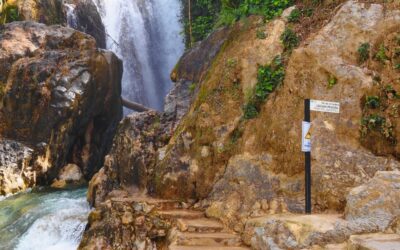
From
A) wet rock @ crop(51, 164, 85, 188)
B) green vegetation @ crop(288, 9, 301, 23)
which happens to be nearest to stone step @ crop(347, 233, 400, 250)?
green vegetation @ crop(288, 9, 301, 23)

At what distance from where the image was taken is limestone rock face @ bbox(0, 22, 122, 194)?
14891 millimetres

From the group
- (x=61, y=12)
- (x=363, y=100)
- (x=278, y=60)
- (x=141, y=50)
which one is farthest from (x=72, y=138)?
(x=363, y=100)

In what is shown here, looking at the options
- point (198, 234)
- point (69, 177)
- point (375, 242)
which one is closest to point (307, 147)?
point (375, 242)

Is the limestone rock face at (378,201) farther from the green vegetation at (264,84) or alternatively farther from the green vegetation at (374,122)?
the green vegetation at (264,84)

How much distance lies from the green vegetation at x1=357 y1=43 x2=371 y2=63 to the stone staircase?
12.3 feet

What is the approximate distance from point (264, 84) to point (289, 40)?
1.06 meters

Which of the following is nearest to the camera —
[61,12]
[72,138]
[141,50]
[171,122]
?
[171,122]

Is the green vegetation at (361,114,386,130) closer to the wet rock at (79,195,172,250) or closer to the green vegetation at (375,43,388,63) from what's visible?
the green vegetation at (375,43,388,63)

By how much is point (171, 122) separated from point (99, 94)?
6.26 meters

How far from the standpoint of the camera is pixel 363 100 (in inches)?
292

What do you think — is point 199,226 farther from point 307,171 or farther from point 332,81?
point 332,81

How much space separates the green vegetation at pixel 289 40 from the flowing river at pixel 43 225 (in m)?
5.39

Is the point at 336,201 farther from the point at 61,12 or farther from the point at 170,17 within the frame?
the point at 170,17

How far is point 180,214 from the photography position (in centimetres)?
761
